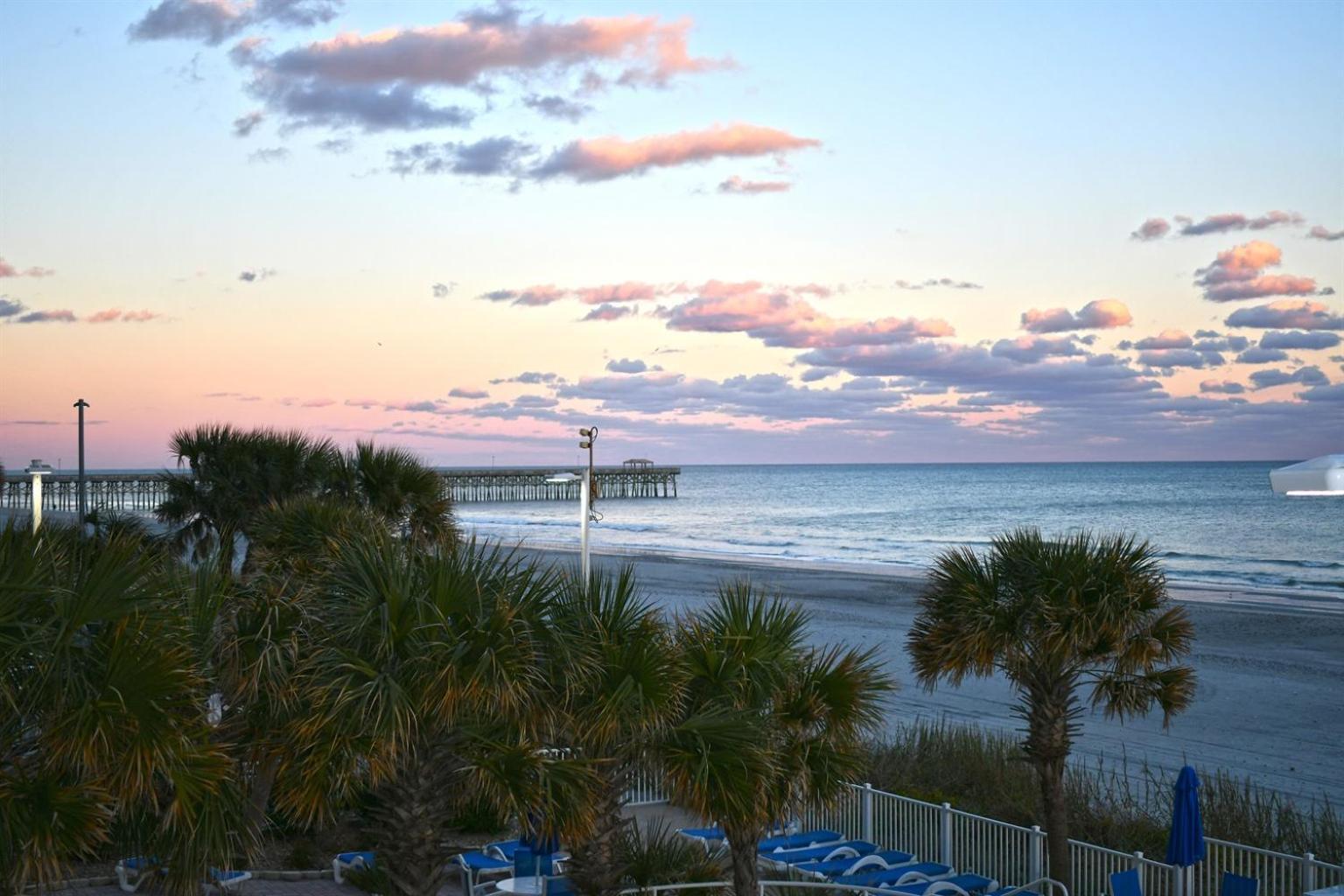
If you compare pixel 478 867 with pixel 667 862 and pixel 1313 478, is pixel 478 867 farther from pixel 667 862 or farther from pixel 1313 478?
pixel 1313 478

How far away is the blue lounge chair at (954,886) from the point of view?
11641 mm

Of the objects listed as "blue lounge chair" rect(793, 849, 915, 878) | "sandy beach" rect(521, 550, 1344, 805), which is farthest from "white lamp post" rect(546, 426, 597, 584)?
"blue lounge chair" rect(793, 849, 915, 878)

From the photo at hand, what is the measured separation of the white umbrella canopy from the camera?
5418mm

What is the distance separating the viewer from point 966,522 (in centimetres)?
9369

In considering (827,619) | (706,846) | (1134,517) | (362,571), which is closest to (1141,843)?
(706,846)

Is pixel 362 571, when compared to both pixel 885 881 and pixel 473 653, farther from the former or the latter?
pixel 885 881

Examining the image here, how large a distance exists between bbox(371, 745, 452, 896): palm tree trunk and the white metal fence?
3.33m

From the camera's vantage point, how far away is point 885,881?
39.9ft

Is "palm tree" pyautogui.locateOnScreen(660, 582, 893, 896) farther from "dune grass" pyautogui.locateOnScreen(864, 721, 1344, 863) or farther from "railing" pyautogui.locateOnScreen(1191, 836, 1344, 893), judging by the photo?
"dune grass" pyautogui.locateOnScreen(864, 721, 1344, 863)

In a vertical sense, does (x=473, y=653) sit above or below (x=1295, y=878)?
above

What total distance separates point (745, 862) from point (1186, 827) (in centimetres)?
394

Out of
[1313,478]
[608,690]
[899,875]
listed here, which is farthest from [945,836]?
[1313,478]

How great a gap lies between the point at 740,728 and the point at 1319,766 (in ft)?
47.1

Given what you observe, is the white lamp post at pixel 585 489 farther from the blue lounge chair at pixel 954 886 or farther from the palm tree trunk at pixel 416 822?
the blue lounge chair at pixel 954 886
